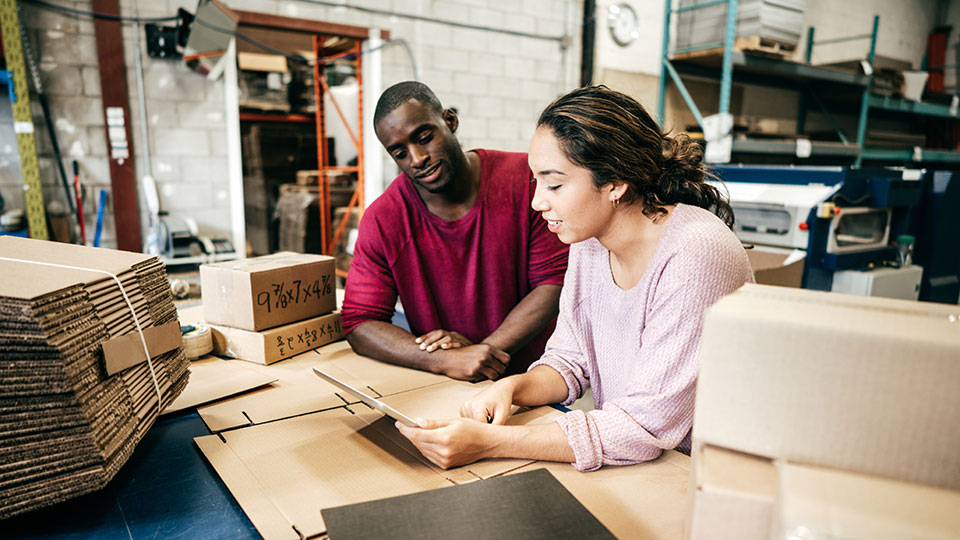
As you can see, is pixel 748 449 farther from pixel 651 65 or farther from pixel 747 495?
pixel 651 65

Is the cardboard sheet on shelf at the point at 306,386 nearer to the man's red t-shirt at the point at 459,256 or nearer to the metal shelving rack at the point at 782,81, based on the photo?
the man's red t-shirt at the point at 459,256

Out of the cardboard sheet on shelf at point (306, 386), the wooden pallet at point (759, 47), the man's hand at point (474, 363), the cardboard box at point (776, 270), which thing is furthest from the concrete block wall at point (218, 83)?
the man's hand at point (474, 363)

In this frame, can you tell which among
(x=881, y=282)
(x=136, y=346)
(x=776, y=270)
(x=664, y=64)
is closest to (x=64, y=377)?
(x=136, y=346)

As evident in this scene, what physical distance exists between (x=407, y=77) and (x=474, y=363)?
3917 millimetres

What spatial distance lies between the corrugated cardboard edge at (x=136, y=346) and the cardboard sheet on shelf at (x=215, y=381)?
6.9 inches

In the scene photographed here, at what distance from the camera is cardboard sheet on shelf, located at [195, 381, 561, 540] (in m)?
0.85

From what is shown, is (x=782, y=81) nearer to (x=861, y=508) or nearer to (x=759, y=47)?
(x=759, y=47)

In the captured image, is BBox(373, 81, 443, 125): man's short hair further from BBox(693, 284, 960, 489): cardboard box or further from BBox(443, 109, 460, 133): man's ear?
BBox(693, 284, 960, 489): cardboard box

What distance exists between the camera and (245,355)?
1.52m

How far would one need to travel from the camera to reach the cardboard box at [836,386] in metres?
0.52

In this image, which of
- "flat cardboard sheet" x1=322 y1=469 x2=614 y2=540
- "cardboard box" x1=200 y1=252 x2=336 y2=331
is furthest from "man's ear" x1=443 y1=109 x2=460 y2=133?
"flat cardboard sheet" x1=322 y1=469 x2=614 y2=540

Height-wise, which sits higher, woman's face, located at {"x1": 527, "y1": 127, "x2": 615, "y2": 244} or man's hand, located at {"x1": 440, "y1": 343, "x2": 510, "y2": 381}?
woman's face, located at {"x1": 527, "y1": 127, "x2": 615, "y2": 244}

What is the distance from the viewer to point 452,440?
0.95 metres

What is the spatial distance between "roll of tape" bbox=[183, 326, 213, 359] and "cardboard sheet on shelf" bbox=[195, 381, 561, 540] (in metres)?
0.49
